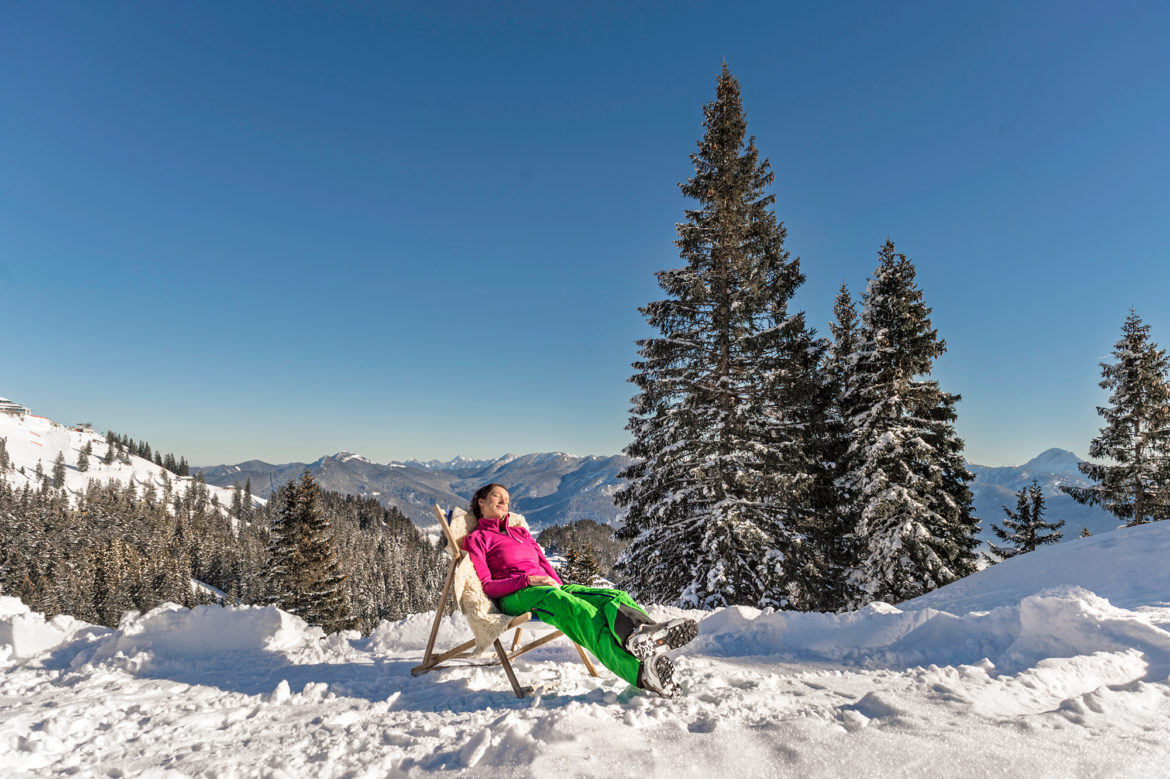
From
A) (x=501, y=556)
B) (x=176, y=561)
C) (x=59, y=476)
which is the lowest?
(x=176, y=561)

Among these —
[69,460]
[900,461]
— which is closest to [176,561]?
[900,461]

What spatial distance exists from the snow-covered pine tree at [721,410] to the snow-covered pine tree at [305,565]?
13.1 m

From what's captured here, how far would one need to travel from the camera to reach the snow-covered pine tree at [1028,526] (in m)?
21.2

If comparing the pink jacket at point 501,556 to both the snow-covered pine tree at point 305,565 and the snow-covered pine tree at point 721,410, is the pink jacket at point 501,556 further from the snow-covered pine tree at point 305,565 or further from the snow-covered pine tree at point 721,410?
the snow-covered pine tree at point 305,565

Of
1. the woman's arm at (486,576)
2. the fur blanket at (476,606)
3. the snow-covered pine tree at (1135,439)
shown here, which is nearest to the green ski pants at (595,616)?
the woman's arm at (486,576)

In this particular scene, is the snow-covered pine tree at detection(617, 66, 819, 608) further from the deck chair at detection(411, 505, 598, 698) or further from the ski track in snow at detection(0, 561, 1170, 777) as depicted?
the deck chair at detection(411, 505, 598, 698)

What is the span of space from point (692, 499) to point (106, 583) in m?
58.2

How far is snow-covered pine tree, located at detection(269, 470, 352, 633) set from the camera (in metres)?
18.5

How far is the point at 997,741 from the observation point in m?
2.61

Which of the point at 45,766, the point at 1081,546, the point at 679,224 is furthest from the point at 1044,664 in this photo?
the point at 679,224

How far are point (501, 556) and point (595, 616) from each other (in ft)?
5.37

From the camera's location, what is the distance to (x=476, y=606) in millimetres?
4469

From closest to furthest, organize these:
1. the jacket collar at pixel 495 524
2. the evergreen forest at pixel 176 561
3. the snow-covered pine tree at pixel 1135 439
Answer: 1. the jacket collar at pixel 495 524
2. the snow-covered pine tree at pixel 1135 439
3. the evergreen forest at pixel 176 561

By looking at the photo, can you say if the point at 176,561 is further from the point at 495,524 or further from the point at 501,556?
the point at 501,556
